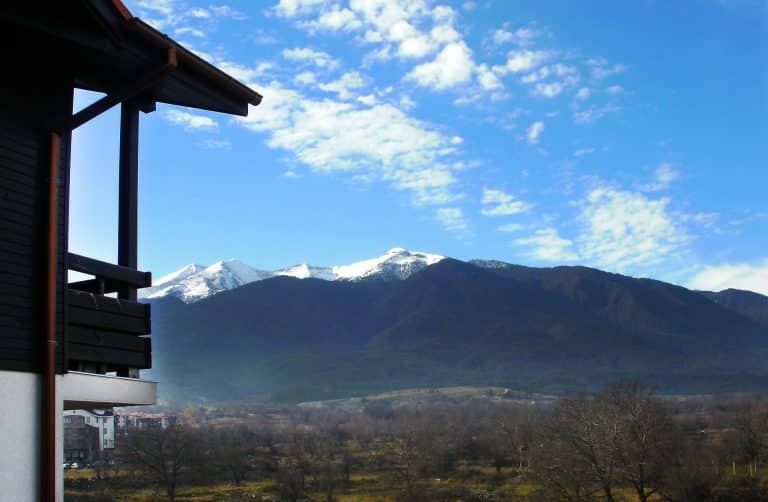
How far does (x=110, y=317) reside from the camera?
5941mm

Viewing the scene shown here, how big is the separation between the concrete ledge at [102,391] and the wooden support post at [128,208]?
25.6 inches

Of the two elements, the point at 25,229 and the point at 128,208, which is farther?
the point at 128,208

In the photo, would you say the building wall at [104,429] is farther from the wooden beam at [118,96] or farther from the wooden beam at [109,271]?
the wooden beam at [118,96]

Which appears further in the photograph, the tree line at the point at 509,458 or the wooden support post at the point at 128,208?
the tree line at the point at 509,458

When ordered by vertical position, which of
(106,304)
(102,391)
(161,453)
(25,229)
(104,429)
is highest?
(25,229)

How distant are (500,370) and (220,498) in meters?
147

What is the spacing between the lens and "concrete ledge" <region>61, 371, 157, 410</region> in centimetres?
544

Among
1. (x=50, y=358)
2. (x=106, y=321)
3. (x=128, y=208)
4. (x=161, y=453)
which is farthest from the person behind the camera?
(x=161, y=453)

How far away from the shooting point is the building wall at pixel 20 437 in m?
4.77

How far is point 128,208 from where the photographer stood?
6.23m

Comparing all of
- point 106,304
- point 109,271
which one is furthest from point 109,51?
point 106,304

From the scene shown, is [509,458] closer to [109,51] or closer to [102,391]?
[102,391]

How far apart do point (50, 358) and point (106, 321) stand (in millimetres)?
847

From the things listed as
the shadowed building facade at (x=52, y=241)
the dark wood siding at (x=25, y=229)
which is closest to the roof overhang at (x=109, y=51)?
the shadowed building facade at (x=52, y=241)
